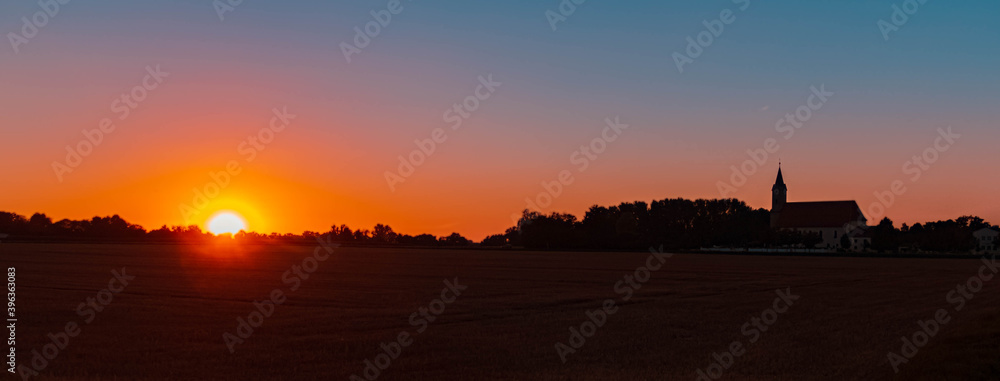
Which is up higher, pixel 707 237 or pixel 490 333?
pixel 707 237

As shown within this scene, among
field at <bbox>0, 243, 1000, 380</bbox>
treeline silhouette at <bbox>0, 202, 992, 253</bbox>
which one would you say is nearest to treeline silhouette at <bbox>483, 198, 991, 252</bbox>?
treeline silhouette at <bbox>0, 202, 992, 253</bbox>

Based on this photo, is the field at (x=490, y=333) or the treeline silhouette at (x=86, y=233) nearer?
the field at (x=490, y=333)

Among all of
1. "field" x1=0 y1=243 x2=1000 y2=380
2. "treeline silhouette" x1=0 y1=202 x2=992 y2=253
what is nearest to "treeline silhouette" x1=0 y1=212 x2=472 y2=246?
"treeline silhouette" x1=0 y1=202 x2=992 y2=253

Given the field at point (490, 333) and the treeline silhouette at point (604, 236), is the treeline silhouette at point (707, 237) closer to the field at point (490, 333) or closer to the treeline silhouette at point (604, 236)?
the treeline silhouette at point (604, 236)

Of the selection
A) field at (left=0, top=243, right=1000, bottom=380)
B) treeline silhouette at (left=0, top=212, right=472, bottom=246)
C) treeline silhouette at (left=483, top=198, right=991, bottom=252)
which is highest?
treeline silhouette at (left=0, top=212, right=472, bottom=246)

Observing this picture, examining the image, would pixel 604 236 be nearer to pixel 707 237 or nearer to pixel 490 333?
pixel 707 237

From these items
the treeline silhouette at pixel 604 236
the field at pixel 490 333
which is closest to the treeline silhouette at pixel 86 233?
the treeline silhouette at pixel 604 236

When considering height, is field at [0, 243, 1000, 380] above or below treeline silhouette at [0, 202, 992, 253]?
below

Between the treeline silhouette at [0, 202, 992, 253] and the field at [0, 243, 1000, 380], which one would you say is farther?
the treeline silhouette at [0, 202, 992, 253]

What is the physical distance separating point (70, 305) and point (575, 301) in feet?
63.8

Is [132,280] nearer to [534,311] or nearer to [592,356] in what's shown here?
[534,311]

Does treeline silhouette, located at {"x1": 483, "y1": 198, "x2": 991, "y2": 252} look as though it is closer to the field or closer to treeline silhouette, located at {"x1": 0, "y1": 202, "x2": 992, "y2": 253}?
treeline silhouette, located at {"x1": 0, "y1": 202, "x2": 992, "y2": 253}

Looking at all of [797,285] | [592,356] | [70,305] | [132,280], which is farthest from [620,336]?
[132,280]

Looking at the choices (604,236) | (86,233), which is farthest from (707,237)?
(86,233)
